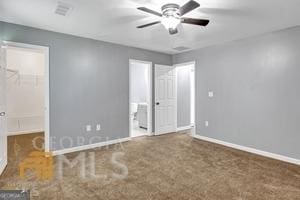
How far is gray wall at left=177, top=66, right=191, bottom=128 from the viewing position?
20.5 feet

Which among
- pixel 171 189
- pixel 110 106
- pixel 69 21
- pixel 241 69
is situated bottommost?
pixel 171 189

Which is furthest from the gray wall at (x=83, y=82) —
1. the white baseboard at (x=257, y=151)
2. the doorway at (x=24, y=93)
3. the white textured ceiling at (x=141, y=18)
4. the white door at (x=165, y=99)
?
the white baseboard at (x=257, y=151)

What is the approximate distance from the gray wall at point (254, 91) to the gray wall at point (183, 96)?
3.49ft

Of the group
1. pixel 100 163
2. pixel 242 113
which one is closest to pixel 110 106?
pixel 100 163

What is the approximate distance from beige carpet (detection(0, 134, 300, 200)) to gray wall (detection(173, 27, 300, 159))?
1.58ft

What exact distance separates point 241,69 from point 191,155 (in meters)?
2.20

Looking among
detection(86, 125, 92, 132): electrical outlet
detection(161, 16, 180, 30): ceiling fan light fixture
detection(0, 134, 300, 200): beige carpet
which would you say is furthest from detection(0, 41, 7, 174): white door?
detection(161, 16, 180, 30): ceiling fan light fixture

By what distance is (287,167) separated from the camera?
3266mm

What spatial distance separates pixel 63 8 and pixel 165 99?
3753mm

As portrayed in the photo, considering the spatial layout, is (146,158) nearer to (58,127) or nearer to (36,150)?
(58,127)

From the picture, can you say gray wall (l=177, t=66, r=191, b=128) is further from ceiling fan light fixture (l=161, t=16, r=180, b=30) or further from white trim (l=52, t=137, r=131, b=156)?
ceiling fan light fixture (l=161, t=16, r=180, b=30)

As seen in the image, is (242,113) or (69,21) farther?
(242,113)

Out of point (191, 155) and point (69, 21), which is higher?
point (69, 21)

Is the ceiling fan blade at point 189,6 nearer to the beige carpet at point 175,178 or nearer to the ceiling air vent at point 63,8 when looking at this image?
the ceiling air vent at point 63,8
